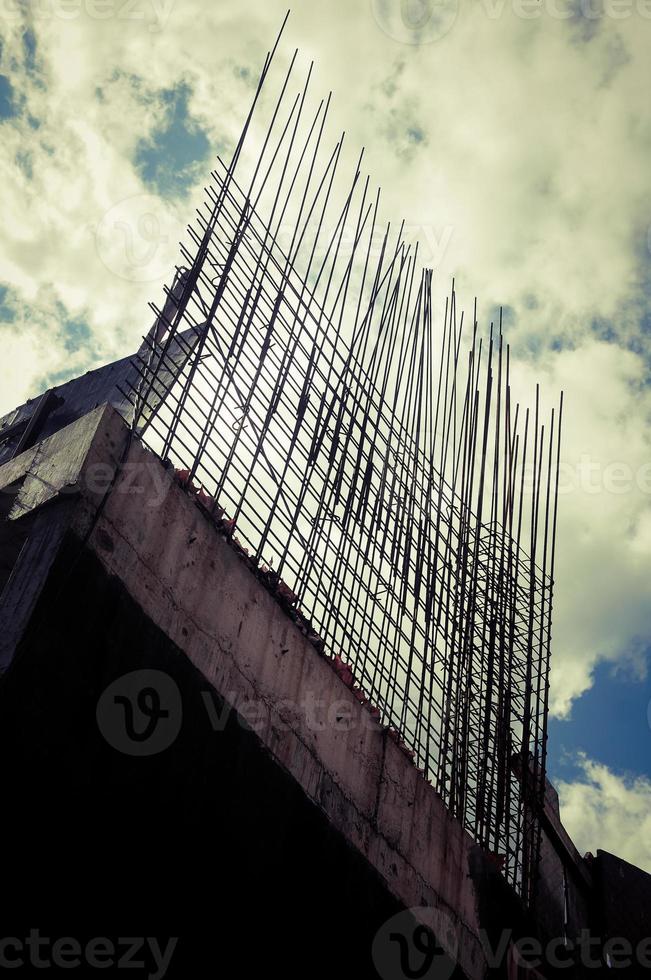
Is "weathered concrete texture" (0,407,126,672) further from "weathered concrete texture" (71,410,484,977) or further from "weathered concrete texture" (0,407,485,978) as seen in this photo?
"weathered concrete texture" (71,410,484,977)

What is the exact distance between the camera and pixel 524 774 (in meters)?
8.68

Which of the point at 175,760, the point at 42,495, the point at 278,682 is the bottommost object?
the point at 175,760

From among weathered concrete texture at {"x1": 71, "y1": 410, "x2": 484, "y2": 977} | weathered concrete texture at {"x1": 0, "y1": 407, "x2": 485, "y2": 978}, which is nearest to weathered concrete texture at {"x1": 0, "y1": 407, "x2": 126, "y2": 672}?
weathered concrete texture at {"x1": 0, "y1": 407, "x2": 485, "y2": 978}

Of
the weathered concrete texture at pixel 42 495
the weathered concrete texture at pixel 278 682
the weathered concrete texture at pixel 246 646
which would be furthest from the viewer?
the weathered concrete texture at pixel 278 682

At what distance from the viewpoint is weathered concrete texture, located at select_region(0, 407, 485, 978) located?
413cm

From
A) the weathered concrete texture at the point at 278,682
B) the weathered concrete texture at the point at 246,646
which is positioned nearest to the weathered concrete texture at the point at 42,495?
the weathered concrete texture at the point at 246,646

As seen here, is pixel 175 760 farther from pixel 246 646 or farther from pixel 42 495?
pixel 42 495

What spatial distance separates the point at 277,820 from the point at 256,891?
0.42 meters

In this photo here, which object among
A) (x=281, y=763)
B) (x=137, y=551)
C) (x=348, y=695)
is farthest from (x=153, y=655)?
(x=348, y=695)

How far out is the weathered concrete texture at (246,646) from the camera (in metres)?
4.13

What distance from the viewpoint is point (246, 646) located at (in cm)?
483

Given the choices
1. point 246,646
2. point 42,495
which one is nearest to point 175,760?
point 246,646

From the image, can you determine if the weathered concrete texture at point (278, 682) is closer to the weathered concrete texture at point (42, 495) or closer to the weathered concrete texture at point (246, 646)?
the weathered concrete texture at point (246, 646)

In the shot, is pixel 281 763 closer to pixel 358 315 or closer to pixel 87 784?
pixel 87 784
